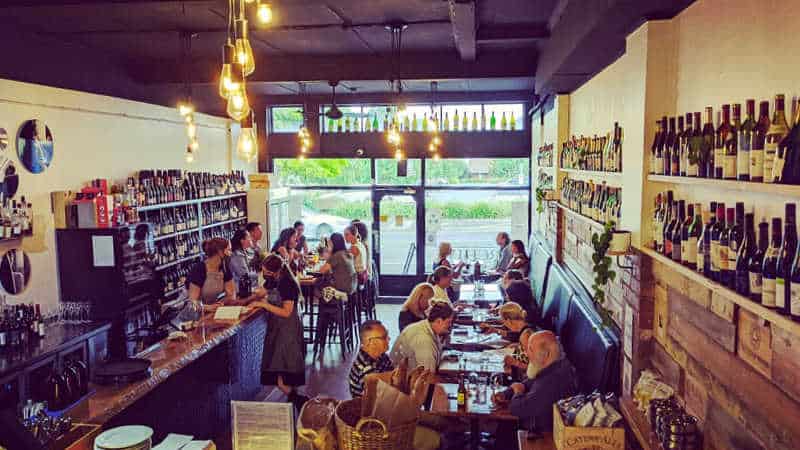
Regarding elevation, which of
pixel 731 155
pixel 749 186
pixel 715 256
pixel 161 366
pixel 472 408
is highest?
pixel 731 155

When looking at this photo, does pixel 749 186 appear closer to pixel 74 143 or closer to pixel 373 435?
pixel 373 435

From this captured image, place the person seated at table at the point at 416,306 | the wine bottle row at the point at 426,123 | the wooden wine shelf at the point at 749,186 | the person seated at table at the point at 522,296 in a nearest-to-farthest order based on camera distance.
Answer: the wooden wine shelf at the point at 749,186 → the person seated at table at the point at 416,306 → the person seated at table at the point at 522,296 → the wine bottle row at the point at 426,123

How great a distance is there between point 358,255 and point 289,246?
1.56m

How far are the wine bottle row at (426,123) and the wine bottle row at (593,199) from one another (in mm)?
4374

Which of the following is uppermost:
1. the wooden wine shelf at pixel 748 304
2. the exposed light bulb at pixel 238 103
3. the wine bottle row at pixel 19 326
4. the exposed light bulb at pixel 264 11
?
the exposed light bulb at pixel 264 11

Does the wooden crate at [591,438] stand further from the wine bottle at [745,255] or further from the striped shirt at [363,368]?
the striped shirt at [363,368]

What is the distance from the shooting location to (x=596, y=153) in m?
5.41

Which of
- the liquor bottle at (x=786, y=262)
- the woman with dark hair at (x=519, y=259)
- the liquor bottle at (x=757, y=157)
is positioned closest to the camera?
the liquor bottle at (x=786, y=262)

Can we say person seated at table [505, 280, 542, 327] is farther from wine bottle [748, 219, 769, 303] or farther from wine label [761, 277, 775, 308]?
wine label [761, 277, 775, 308]

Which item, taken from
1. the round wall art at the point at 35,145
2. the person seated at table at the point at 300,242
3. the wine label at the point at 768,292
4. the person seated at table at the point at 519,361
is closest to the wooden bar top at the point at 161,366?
the person seated at table at the point at 519,361

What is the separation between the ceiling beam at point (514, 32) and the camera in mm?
6449

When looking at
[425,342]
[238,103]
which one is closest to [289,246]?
[425,342]

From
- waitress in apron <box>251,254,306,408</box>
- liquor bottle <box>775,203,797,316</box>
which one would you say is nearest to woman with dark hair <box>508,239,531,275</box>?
waitress in apron <box>251,254,306,408</box>

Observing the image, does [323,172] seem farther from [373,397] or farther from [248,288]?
[373,397]
